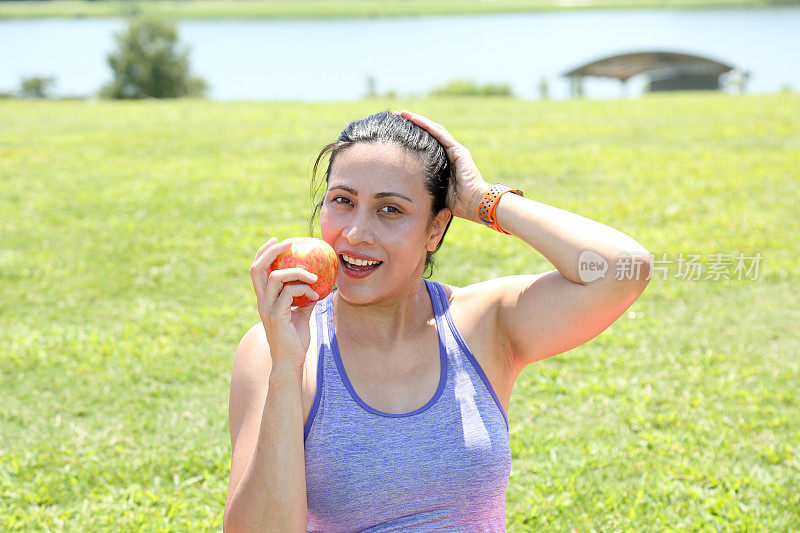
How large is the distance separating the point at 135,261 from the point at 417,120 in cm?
487

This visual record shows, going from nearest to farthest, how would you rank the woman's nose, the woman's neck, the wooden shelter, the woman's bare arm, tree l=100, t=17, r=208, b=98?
the woman's bare arm
the woman's nose
the woman's neck
the wooden shelter
tree l=100, t=17, r=208, b=98

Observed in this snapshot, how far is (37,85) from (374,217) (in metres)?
32.2

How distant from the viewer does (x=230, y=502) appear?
217 centimetres

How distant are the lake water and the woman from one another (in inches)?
636

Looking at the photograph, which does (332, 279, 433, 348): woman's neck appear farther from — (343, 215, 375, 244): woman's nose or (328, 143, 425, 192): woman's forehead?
(328, 143, 425, 192): woman's forehead

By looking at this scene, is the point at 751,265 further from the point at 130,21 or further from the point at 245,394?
the point at 130,21

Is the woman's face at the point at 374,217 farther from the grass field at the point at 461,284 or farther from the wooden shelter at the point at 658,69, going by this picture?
the wooden shelter at the point at 658,69

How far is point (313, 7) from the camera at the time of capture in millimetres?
87312

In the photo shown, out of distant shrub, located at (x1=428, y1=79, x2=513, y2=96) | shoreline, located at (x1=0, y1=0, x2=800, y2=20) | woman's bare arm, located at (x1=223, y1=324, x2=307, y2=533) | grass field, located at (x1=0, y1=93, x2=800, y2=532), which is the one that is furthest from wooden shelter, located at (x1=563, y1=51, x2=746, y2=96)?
shoreline, located at (x1=0, y1=0, x2=800, y2=20)

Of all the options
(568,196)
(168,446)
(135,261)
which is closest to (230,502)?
(168,446)

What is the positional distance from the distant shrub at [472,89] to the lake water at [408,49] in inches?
24.6

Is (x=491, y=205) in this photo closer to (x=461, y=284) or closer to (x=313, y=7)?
(x=461, y=284)

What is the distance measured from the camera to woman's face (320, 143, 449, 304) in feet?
7.78

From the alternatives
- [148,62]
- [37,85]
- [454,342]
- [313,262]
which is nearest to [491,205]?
[454,342]
